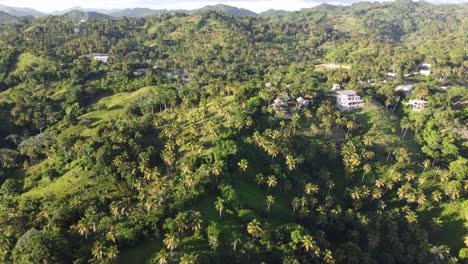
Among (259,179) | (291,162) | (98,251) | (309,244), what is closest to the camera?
(98,251)

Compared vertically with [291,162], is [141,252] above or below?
below

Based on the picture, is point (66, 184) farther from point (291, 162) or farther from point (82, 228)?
point (291, 162)

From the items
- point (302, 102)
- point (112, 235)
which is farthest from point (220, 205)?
point (302, 102)

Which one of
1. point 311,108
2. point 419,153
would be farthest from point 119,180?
point 419,153

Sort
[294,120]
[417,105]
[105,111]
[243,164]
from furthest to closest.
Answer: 1. [417,105]
2. [105,111]
3. [294,120]
4. [243,164]

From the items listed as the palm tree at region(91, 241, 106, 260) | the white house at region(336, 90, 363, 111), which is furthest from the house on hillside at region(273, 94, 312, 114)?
the palm tree at region(91, 241, 106, 260)

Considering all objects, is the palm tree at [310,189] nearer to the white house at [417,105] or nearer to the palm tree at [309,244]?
the palm tree at [309,244]

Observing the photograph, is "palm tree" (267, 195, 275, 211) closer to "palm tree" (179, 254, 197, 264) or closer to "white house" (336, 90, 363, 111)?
"palm tree" (179, 254, 197, 264)

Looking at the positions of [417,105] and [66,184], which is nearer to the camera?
[66,184]

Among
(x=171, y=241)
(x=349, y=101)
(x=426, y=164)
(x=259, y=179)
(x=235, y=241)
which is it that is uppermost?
(x=349, y=101)
